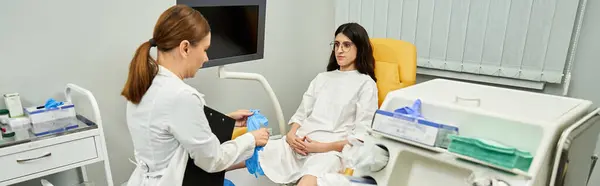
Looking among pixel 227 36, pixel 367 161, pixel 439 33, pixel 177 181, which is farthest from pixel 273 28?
pixel 367 161

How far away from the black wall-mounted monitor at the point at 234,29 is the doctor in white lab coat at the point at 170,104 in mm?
411

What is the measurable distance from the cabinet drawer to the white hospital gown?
0.73m

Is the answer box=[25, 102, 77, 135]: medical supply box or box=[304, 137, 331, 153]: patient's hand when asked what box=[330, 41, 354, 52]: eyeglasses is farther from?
box=[25, 102, 77, 135]: medical supply box

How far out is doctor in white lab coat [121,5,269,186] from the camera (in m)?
1.18

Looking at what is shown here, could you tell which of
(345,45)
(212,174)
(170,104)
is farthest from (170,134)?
(345,45)

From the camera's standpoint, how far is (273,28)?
2.57 meters

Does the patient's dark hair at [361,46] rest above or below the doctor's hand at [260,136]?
above

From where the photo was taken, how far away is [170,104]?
116 cm

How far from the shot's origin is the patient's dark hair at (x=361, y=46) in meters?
1.99

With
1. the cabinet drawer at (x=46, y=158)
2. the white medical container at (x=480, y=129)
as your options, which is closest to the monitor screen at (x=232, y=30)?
the cabinet drawer at (x=46, y=158)

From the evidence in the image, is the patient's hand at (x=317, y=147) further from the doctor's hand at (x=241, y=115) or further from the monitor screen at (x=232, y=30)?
the monitor screen at (x=232, y=30)

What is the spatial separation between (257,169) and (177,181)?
456 millimetres

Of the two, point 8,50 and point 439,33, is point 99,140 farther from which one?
point 439,33

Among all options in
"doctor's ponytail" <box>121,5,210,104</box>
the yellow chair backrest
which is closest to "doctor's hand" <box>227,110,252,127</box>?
"doctor's ponytail" <box>121,5,210,104</box>
